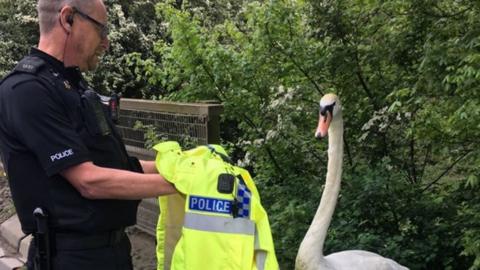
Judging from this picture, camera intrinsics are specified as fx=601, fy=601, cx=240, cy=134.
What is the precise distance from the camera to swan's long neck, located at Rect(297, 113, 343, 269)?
390cm

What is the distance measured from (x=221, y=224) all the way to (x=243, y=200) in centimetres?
13

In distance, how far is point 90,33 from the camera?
2.52 meters

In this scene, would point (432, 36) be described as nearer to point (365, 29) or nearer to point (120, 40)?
point (365, 29)

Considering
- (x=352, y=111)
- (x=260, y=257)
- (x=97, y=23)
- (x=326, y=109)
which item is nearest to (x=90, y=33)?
(x=97, y=23)

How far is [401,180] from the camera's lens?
5512 millimetres

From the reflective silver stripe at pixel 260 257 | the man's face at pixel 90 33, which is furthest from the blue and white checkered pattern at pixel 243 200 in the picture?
the man's face at pixel 90 33

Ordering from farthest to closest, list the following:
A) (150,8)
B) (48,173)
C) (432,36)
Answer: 1. (150,8)
2. (432,36)
3. (48,173)

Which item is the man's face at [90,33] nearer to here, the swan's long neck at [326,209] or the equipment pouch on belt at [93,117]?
the equipment pouch on belt at [93,117]

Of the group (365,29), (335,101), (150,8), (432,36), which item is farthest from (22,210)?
(150,8)

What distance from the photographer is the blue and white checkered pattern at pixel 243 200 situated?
2.42 meters

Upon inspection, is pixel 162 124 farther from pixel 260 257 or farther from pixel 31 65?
pixel 260 257

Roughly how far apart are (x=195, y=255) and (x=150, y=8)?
10.1 metres

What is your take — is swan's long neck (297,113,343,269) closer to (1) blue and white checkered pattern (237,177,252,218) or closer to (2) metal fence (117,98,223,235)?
(2) metal fence (117,98,223,235)

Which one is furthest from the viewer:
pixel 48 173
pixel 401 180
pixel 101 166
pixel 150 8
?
pixel 150 8
